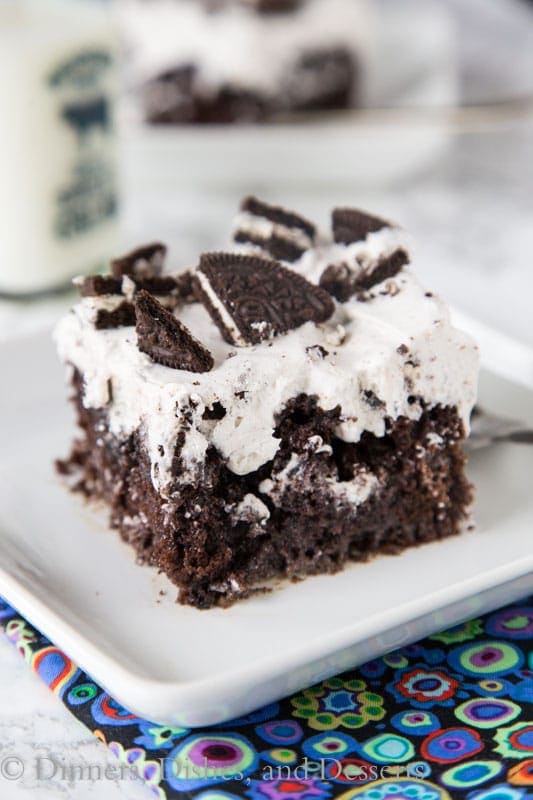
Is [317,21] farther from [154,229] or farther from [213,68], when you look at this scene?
[154,229]

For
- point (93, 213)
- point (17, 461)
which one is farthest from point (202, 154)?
point (17, 461)

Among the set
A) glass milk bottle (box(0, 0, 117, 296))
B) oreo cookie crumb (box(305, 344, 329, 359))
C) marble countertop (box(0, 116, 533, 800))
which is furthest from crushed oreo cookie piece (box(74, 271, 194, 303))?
glass milk bottle (box(0, 0, 117, 296))

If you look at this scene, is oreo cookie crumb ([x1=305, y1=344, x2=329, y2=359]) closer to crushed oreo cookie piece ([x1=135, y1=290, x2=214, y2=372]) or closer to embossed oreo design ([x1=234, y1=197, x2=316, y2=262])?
crushed oreo cookie piece ([x1=135, y1=290, x2=214, y2=372])

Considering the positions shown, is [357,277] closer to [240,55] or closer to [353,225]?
[353,225]

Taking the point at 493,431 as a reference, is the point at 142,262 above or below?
above

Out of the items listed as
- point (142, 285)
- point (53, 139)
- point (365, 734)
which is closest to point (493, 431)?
point (142, 285)

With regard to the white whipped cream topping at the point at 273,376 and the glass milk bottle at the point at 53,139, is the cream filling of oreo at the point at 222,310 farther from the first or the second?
the glass milk bottle at the point at 53,139
